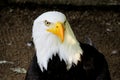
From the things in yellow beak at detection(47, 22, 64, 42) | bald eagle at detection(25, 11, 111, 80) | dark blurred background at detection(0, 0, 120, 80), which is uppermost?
yellow beak at detection(47, 22, 64, 42)

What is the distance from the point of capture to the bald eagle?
3.42 meters

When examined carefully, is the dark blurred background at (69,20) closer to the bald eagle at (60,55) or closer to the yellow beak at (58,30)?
the bald eagle at (60,55)

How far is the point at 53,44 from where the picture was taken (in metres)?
3.47

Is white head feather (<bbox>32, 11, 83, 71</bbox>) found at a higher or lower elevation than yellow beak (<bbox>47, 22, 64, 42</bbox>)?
lower

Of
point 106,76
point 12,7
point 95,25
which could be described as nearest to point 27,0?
point 12,7

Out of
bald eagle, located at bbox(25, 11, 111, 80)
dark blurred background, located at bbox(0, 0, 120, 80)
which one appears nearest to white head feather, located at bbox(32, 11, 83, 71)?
bald eagle, located at bbox(25, 11, 111, 80)

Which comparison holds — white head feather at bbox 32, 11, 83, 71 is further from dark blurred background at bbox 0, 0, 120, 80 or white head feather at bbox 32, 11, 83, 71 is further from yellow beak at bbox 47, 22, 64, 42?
dark blurred background at bbox 0, 0, 120, 80

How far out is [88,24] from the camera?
575 centimetres

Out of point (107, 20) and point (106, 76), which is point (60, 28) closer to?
point (106, 76)

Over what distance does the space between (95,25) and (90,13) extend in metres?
0.29

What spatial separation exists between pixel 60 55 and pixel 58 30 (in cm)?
28

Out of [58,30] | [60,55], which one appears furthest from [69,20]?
Result: [58,30]

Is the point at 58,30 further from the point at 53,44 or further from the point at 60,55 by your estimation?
the point at 60,55

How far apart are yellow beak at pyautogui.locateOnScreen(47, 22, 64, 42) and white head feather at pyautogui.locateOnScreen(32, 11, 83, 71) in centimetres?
4
